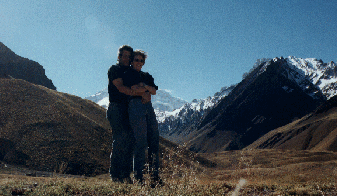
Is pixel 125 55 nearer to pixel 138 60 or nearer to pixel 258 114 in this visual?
pixel 138 60

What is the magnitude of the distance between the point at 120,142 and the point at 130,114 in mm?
929

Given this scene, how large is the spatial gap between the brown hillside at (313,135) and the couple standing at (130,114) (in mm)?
107906

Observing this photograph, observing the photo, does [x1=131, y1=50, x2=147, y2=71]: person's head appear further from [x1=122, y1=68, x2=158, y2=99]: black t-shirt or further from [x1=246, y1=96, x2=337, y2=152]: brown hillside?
[x1=246, y1=96, x2=337, y2=152]: brown hillside

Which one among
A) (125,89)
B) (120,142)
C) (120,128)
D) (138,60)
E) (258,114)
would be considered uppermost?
(258,114)

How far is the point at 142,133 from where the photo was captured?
17.3 feet

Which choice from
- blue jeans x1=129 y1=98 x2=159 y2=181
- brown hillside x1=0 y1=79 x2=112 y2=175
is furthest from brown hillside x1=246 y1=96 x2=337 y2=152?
blue jeans x1=129 y1=98 x2=159 y2=181

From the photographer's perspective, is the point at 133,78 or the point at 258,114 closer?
the point at 133,78

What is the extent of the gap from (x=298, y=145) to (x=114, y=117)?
126 metres

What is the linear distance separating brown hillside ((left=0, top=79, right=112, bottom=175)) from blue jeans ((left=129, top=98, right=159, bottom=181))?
9.67m

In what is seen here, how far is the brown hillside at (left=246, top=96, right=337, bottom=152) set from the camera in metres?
100

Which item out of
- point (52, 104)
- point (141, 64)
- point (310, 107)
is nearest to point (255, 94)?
point (310, 107)

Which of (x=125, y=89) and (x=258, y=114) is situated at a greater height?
(x=258, y=114)

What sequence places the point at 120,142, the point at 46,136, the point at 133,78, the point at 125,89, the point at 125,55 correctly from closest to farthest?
the point at 125,89 → the point at 133,78 → the point at 120,142 → the point at 125,55 → the point at 46,136

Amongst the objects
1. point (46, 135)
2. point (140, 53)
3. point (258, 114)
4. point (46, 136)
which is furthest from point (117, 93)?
point (258, 114)
